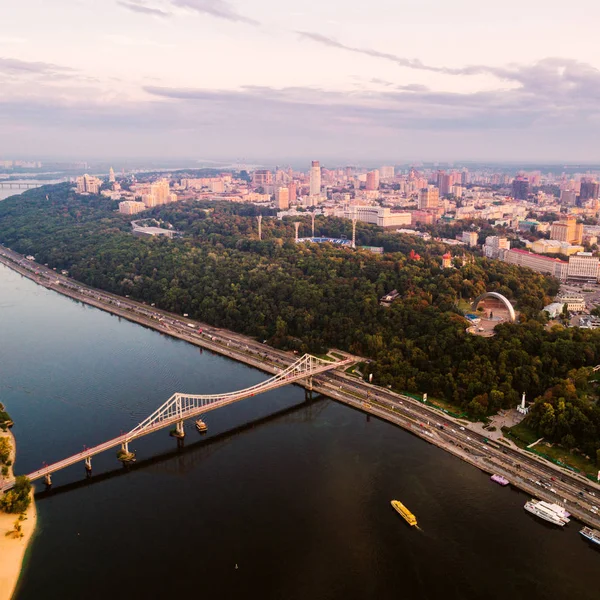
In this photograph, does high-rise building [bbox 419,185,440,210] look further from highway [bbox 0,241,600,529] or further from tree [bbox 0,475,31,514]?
tree [bbox 0,475,31,514]

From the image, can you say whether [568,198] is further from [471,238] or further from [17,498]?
[17,498]

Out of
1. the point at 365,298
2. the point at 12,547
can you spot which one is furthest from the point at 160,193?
the point at 12,547

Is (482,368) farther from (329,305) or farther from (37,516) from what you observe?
(37,516)

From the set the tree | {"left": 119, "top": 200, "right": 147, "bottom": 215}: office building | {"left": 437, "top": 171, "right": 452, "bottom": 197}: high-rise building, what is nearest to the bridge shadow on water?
the tree

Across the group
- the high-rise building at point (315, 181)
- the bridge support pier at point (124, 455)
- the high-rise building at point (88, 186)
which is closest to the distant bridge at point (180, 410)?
the bridge support pier at point (124, 455)

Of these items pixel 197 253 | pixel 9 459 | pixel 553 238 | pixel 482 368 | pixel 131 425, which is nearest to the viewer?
pixel 9 459

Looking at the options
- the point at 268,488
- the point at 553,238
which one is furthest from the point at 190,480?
the point at 553,238

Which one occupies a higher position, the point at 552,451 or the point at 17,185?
the point at 552,451
